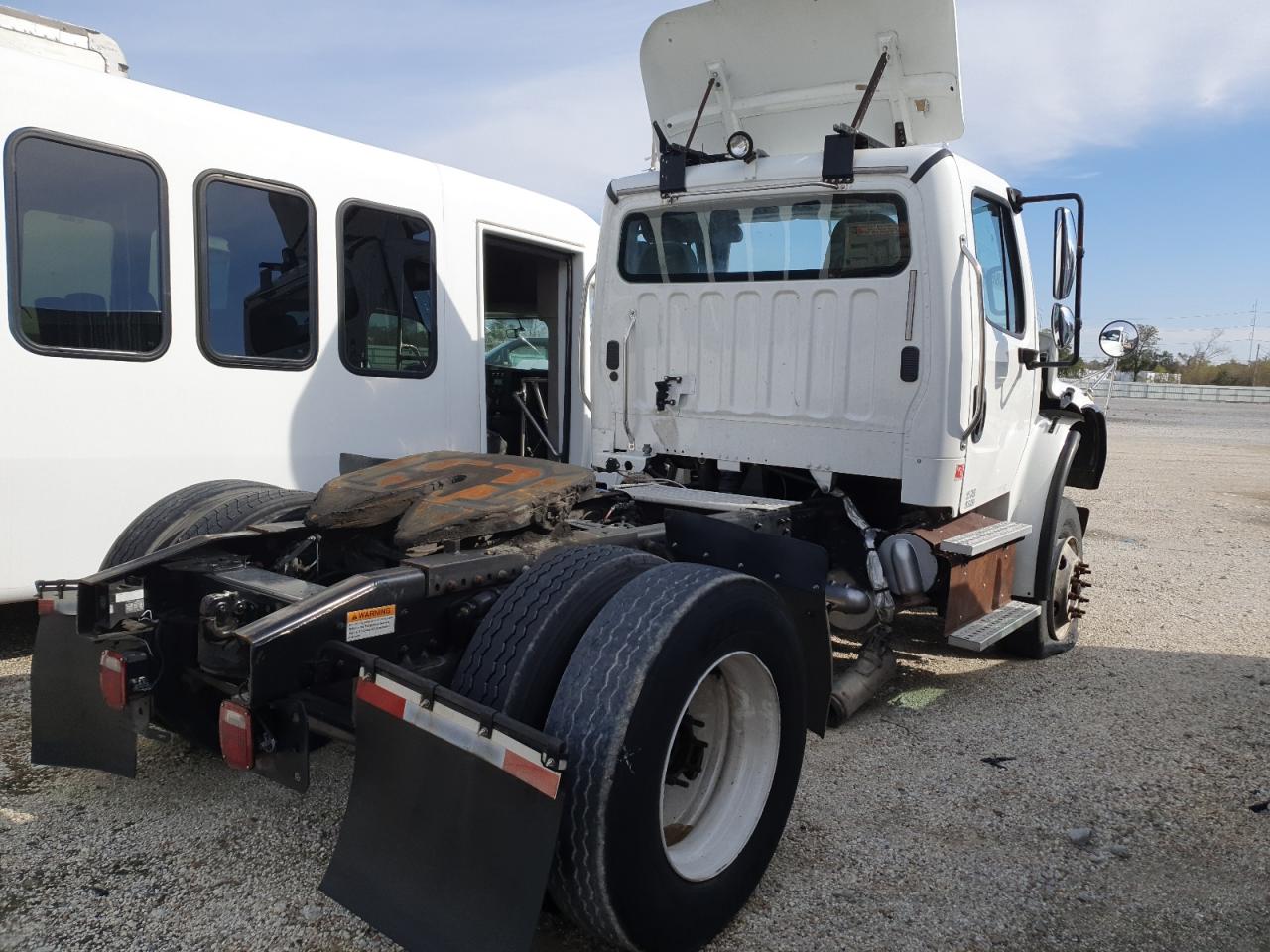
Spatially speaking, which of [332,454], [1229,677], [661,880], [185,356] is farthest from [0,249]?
[1229,677]

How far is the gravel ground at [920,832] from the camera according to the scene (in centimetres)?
267

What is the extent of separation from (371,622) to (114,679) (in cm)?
81

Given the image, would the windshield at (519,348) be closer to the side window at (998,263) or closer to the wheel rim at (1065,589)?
the side window at (998,263)

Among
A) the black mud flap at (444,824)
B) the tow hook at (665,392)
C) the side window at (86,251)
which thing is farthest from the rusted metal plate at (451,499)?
the side window at (86,251)

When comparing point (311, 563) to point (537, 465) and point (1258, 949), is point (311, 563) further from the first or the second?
point (1258, 949)

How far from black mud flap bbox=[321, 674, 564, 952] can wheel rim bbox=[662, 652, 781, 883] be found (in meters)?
0.72

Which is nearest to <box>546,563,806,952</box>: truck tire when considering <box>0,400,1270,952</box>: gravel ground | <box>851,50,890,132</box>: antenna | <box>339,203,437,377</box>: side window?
<box>0,400,1270,952</box>: gravel ground

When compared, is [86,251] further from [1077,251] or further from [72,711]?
[1077,251]

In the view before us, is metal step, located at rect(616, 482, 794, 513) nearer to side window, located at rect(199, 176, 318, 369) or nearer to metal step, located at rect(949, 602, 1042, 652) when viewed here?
metal step, located at rect(949, 602, 1042, 652)

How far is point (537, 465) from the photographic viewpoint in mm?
3645

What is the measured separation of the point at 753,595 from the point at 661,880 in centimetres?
80

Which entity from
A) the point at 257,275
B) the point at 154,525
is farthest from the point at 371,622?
the point at 257,275

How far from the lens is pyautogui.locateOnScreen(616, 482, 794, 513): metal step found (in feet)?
12.9

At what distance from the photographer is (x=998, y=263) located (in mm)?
4766
